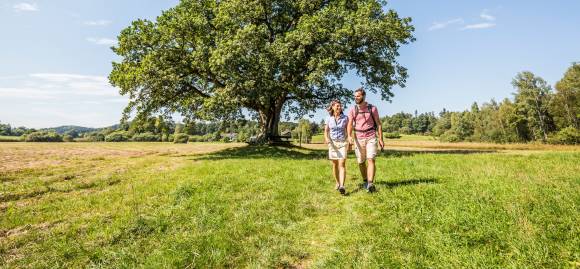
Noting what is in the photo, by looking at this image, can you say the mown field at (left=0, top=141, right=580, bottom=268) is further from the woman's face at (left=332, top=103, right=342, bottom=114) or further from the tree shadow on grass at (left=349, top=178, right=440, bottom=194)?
the woman's face at (left=332, top=103, right=342, bottom=114)

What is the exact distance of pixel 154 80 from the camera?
23.6m

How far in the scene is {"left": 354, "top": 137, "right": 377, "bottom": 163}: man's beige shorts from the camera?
29.1 feet

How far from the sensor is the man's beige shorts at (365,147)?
29.1 ft

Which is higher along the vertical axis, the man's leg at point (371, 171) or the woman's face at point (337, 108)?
the woman's face at point (337, 108)

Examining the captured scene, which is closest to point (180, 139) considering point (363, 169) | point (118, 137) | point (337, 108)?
point (118, 137)

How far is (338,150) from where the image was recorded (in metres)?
9.28

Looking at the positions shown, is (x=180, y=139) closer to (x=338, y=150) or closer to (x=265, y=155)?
(x=265, y=155)

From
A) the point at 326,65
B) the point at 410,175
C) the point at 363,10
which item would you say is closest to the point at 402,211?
the point at 410,175

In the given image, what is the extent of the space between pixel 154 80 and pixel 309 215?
2047 centimetres

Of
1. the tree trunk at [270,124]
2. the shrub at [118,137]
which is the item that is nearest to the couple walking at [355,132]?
the tree trunk at [270,124]

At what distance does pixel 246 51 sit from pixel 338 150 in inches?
619

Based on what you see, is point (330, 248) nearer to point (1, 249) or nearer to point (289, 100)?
point (1, 249)

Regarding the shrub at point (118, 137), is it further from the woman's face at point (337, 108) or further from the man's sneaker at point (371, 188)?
the man's sneaker at point (371, 188)

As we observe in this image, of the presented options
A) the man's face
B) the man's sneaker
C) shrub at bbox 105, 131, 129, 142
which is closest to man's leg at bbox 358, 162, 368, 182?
the man's sneaker
